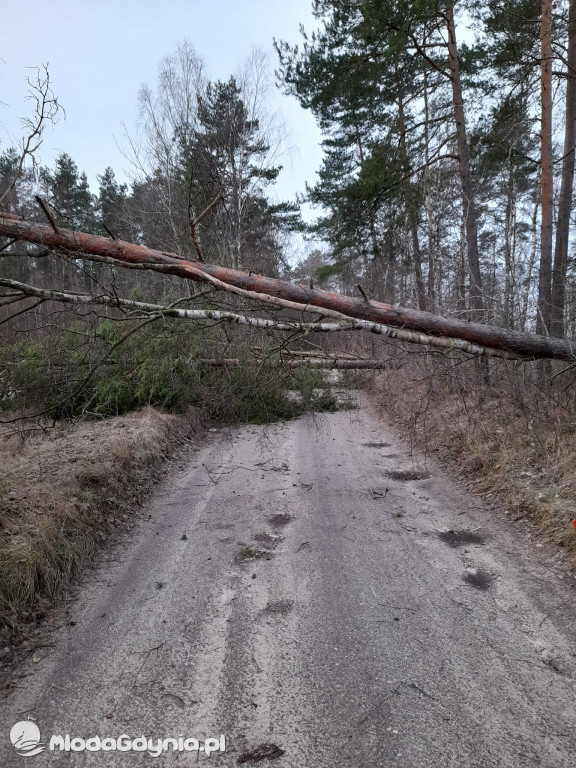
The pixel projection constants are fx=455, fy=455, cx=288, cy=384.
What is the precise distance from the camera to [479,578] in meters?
4.02

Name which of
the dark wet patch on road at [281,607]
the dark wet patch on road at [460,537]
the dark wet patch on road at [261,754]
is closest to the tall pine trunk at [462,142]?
the dark wet patch on road at [460,537]

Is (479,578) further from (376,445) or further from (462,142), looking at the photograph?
(462,142)

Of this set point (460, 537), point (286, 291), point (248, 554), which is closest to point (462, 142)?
point (286, 291)

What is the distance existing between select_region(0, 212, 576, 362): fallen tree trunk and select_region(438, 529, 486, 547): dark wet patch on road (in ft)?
8.08

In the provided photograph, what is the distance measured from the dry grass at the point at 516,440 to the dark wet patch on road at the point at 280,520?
2.16 metres

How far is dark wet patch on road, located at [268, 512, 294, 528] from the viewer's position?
5.37 meters

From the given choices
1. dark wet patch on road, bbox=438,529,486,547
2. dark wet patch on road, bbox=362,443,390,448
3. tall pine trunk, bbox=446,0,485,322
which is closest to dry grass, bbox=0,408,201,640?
dark wet patch on road, bbox=438,529,486,547

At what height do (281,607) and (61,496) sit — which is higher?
(61,496)

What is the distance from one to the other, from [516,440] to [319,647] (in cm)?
460

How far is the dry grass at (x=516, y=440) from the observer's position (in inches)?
197

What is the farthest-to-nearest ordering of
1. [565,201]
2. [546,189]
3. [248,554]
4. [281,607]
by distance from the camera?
[565,201] < [546,189] < [248,554] < [281,607]

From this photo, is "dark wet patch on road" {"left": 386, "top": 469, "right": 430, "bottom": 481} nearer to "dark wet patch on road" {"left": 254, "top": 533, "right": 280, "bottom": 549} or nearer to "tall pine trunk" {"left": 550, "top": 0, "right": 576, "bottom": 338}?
"dark wet patch on road" {"left": 254, "top": 533, "right": 280, "bottom": 549}

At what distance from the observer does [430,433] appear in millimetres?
8742

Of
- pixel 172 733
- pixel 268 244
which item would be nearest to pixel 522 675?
pixel 172 733
